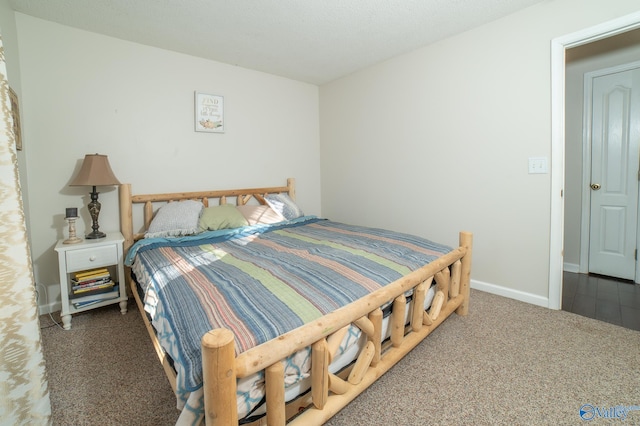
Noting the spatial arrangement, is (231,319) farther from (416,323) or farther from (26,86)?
(26,86)

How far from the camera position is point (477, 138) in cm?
260

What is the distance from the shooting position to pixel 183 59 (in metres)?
2.89

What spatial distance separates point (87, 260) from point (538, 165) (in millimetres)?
3508

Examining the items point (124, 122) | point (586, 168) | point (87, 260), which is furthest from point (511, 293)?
point (124, 122)

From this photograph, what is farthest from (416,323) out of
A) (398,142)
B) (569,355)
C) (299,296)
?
(398,142)

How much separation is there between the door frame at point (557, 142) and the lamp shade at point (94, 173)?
11.2 feet

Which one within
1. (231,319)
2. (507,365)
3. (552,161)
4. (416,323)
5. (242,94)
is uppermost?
(242,94)

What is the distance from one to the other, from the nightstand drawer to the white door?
4.59 metres

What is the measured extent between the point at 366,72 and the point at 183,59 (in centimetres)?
196

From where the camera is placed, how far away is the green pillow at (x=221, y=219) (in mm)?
2682

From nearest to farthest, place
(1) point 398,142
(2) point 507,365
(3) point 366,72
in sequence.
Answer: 1. (2) point 507,365
2. (1) point 398,142
3. (3) point 366,72

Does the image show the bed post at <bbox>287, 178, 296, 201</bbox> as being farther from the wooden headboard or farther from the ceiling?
the ceiling

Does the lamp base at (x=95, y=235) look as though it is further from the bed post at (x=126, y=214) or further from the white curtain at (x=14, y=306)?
the white curtain at (x=14, y=306)

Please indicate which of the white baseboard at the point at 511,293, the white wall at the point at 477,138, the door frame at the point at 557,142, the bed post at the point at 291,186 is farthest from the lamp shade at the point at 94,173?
the door frame at the point at 557,142
